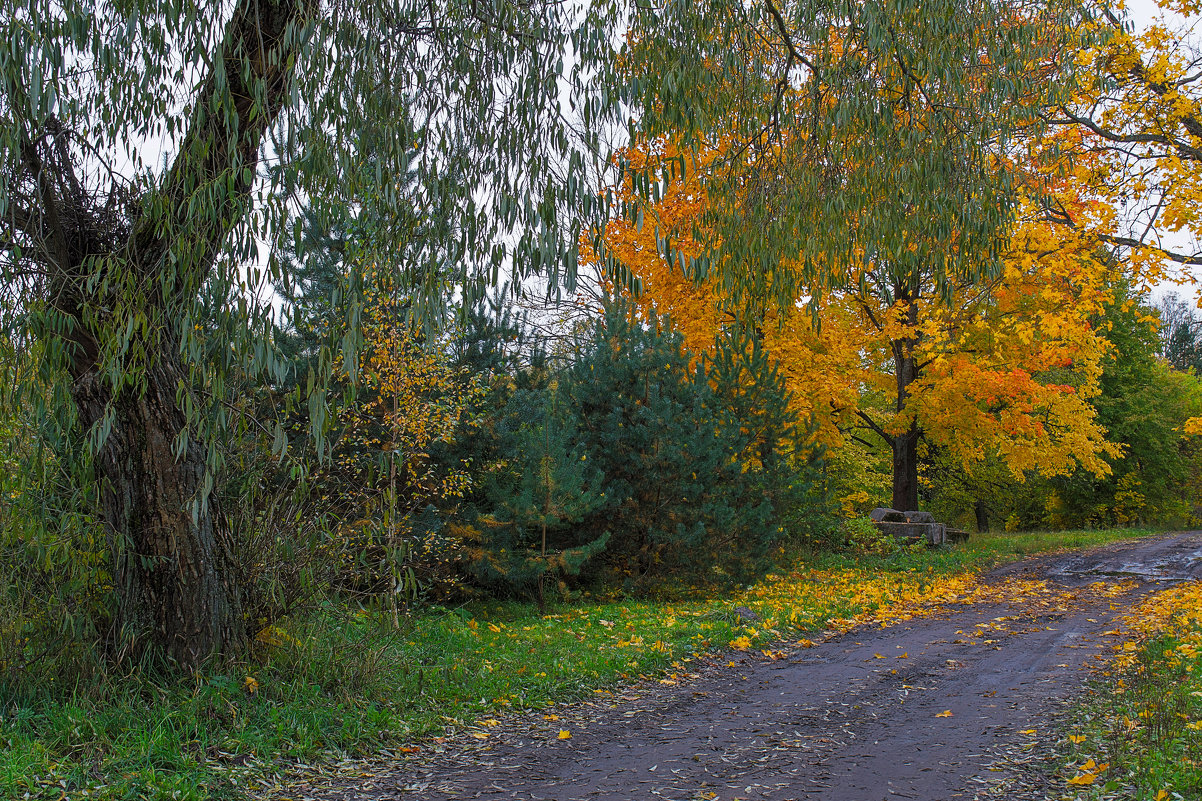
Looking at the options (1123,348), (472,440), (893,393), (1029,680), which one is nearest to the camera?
(1029,680)

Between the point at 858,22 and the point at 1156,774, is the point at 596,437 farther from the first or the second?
the point at 1156,774

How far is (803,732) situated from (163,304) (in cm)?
457

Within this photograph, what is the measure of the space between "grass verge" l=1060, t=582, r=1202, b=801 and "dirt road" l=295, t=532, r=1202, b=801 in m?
0.24

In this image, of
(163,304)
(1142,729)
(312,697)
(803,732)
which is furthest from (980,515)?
(163,304)

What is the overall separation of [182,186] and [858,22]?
4546 mm

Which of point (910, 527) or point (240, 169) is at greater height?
point (240, 169)

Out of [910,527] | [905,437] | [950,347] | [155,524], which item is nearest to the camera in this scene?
[155,524]

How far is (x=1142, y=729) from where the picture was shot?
4703 millimetres

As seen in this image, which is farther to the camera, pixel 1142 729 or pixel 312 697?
pixel 312 697

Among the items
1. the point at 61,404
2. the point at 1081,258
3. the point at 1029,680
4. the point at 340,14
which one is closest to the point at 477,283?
the point at 340,14

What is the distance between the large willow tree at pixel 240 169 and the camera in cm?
418

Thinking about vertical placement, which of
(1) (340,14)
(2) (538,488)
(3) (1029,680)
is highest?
(1) (340,14)

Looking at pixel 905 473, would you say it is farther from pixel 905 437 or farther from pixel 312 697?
pixel 312 697

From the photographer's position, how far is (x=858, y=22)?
584cm
